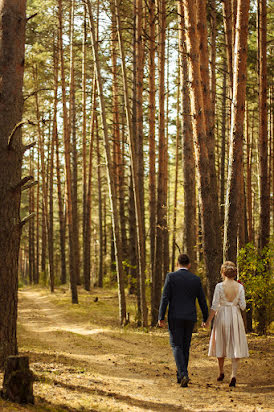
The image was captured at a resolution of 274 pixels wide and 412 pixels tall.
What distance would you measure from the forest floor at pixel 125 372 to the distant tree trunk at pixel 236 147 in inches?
95.6

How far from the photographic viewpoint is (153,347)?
36.7 ft

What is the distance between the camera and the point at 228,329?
708 centimetres

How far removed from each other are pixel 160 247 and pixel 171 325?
7.70 metres

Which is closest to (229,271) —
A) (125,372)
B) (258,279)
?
(125,372)

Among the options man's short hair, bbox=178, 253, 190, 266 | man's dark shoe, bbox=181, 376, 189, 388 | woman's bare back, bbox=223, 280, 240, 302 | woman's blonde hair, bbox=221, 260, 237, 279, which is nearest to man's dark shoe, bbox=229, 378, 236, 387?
man's dark shoe, bbox=181, 376, 189, 388

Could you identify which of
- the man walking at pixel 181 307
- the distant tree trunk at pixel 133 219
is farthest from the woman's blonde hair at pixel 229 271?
the distant tree trunk at pixel 133 219

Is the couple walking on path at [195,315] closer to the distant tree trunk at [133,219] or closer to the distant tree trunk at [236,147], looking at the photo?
the distant tree trunk at [236,147]

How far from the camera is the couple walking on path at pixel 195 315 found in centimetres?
692

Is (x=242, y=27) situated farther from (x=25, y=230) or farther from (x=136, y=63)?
(x=25, y=230)

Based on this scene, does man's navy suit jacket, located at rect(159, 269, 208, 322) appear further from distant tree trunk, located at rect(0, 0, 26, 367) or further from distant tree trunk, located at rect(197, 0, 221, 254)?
distant tree trunk, located at rect(197, 0, 221, 254)

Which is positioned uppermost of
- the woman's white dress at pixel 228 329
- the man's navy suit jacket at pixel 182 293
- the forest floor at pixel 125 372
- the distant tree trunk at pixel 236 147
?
the distant tree trunk at pixel 236 147

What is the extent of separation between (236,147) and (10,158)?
509 centimetres

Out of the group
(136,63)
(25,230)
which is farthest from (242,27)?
(25,230)

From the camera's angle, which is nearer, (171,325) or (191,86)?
(171,325)
